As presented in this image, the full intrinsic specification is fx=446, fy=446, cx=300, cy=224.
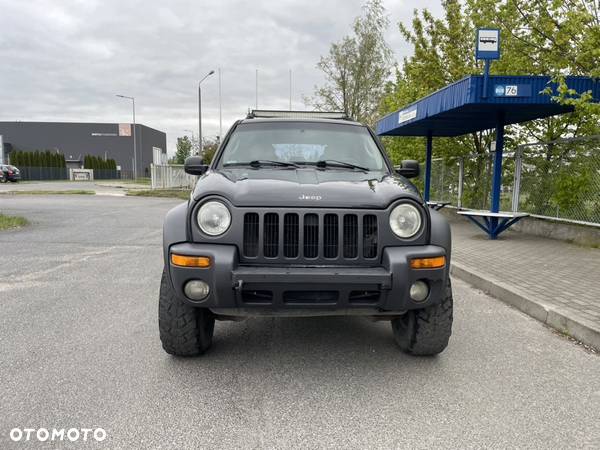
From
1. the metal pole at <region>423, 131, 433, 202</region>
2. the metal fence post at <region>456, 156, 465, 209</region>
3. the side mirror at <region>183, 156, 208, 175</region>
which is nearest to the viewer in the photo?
the side mirror at <region>183, 156, 208, 175</region>

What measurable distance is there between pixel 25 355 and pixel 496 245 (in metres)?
7.96

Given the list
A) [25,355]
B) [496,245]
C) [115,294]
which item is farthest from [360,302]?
[496,245]

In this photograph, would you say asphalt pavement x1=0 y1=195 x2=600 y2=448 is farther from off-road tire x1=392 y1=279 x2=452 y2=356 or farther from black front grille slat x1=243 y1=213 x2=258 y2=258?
black front grille slat x1=243 y1=213 x2=258 y2=258

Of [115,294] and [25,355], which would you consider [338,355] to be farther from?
[115,294]

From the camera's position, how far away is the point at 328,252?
2.86 metres

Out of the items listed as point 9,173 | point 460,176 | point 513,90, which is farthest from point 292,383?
point 9,173

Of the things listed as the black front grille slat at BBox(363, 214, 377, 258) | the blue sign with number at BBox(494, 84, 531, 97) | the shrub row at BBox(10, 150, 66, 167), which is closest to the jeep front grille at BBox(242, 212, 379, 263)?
the black front grille slat at BBox(363, 214, 377, 258)

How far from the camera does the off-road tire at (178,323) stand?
10.2 feet

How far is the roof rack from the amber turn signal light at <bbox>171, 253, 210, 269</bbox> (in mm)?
2352

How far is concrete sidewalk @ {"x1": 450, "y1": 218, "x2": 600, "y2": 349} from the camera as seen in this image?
418 centimetres

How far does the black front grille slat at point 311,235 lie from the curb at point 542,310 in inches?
104

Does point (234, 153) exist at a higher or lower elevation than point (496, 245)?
higher

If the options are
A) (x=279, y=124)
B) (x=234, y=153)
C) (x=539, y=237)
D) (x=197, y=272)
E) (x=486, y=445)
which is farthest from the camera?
(x=539, y=237)
